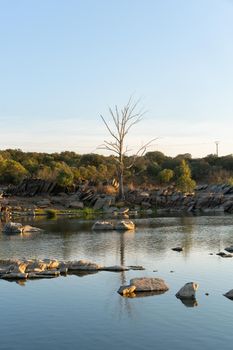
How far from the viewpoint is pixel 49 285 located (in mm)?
20344

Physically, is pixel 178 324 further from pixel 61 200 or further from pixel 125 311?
pixel 61 200

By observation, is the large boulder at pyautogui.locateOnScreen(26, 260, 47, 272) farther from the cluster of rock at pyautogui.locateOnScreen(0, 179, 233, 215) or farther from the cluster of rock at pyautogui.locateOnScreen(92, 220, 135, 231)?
the cluster of rock at pyautogui.locateOnScreen(0, 179, 233, 215)

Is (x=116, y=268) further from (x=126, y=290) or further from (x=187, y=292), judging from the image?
(x=187, y=292)

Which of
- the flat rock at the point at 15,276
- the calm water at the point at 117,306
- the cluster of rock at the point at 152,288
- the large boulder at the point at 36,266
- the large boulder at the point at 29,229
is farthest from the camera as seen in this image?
the large boulder at the point at 29,229

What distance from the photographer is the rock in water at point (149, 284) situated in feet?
62.6

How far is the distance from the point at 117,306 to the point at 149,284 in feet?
7.67

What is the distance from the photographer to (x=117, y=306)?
1725cm

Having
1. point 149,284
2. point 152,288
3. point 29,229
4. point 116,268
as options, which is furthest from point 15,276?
point 29,229

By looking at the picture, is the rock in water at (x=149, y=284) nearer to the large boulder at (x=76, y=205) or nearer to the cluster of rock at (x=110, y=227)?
the cluster of rock at (x=110, y=227)

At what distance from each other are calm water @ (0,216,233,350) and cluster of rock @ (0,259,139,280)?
27.7 inches

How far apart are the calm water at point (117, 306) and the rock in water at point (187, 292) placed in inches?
10.8

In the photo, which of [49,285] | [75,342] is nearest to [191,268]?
[49,285]

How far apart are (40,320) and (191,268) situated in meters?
9.49

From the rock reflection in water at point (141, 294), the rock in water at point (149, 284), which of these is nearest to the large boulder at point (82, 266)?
the rock in water at point (149, 284)
